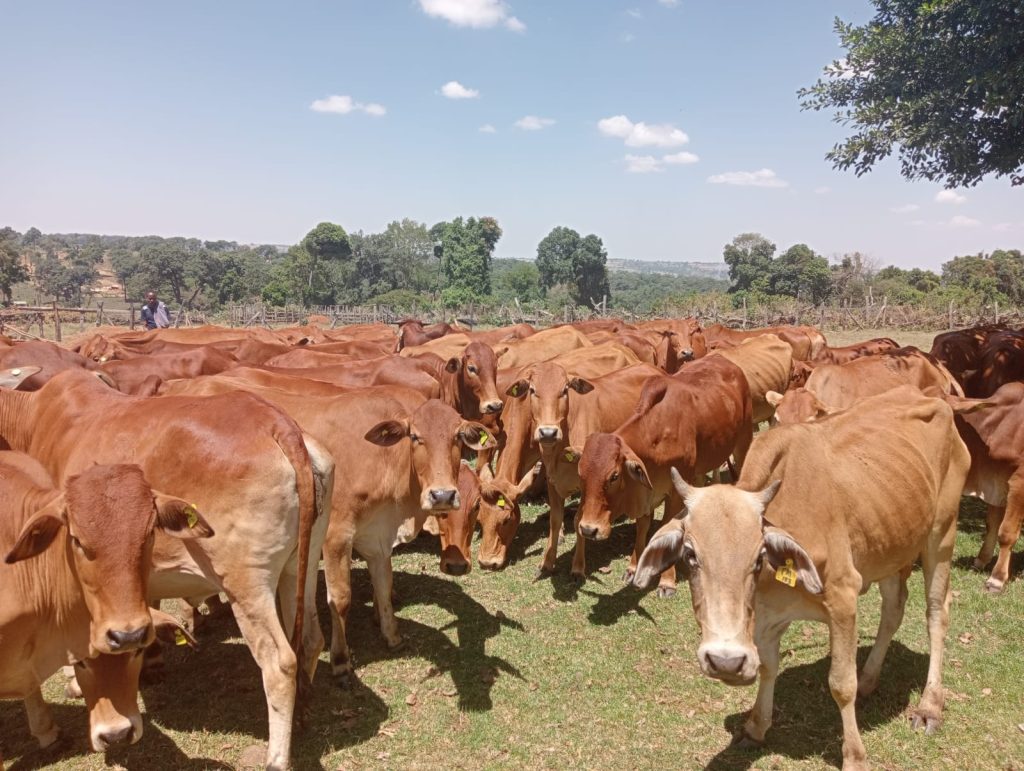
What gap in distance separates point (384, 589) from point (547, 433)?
8.83ft

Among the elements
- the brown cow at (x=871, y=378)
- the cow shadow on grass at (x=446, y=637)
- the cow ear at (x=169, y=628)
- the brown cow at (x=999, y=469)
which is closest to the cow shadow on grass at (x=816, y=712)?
the cow shadow on grass at (x=446, y=637)

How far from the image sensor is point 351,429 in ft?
19.1

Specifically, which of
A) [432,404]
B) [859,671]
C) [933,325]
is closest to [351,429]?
[432,404]

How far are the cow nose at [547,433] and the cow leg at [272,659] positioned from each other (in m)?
4.13

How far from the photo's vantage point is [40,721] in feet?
14.8

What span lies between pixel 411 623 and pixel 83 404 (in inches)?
139

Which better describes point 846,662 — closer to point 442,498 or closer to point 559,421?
point 442,498

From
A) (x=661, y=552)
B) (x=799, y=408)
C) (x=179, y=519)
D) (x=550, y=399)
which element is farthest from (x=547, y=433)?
(x=179, y=519)

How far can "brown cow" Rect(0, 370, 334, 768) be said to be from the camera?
419cm

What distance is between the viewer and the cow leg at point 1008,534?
683cm

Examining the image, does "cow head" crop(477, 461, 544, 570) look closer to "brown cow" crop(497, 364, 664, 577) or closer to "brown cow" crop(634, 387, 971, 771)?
"brown cow" crop(497, 364, 664, 577)

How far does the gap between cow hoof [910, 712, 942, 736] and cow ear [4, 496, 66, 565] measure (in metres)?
5.74

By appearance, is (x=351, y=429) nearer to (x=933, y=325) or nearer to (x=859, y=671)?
(x=859, y=671)

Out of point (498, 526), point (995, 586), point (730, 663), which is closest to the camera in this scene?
point (730, 663)
